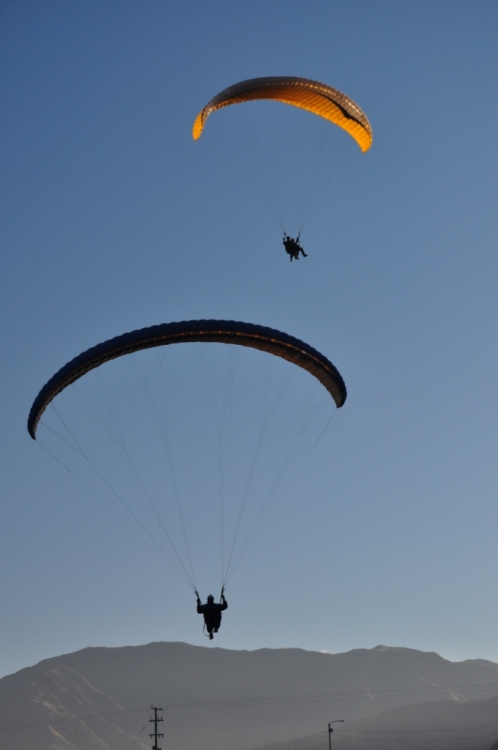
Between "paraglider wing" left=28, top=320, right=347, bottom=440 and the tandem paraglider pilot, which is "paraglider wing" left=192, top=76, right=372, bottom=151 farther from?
the tandem paraglider pilot

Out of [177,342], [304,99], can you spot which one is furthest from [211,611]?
[304,99]

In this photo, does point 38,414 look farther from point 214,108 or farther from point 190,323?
point 214,108

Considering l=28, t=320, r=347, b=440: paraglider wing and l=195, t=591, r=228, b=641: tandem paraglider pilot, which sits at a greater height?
l=28, t=320, r=347, b=440: paraglider wing

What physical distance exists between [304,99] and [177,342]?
10599 millimetres

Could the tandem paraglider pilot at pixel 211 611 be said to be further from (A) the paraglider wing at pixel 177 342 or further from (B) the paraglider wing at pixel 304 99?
(B) the paraglider wing at pixel 304 99

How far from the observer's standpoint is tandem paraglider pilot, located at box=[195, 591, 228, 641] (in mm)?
29073

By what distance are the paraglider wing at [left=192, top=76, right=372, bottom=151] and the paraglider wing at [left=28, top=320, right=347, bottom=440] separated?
779cm

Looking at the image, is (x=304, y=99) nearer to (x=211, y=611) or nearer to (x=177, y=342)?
(x=177, y=342)

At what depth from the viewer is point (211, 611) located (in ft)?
96.1

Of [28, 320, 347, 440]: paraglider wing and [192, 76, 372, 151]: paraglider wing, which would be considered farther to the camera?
[192, 76, 372, 151]: paraglider wing

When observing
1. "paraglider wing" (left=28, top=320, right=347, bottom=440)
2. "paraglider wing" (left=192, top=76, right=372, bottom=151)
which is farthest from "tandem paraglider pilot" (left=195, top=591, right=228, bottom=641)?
"paraglider wing" (left=192, top=76, right=372, bottom=151)

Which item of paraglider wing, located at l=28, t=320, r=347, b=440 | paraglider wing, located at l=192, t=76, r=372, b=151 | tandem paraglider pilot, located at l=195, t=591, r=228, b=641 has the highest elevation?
paraglider wing, located at l=192, t=76, r=372, b=151

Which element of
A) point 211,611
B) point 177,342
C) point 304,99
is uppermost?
point 304,99

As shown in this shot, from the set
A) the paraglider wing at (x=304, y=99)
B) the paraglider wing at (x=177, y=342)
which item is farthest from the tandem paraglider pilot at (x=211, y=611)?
the paraglider wing at (x=304, y=99)
